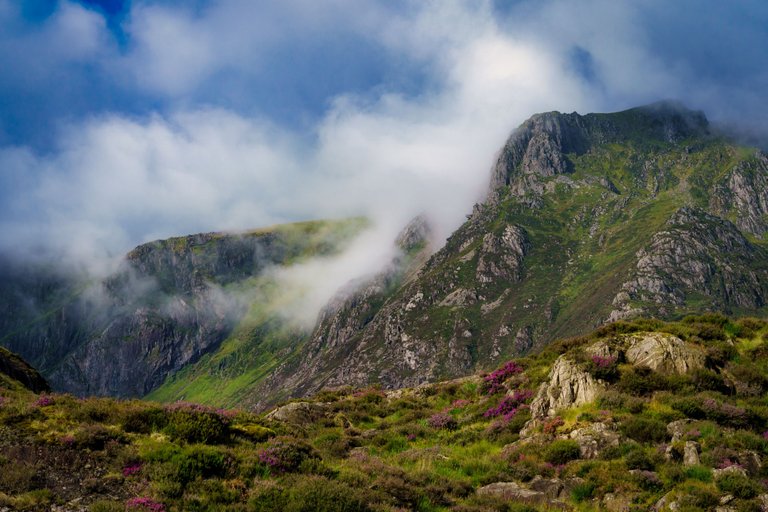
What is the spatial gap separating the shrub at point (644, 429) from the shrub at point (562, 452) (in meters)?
2.26

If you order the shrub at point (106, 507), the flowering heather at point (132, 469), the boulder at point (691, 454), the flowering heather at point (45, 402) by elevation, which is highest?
the flowering heather at point (45, 402)

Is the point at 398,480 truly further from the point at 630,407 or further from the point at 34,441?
the point at 630,407

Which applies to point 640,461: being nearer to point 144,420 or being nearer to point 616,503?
point 616,503

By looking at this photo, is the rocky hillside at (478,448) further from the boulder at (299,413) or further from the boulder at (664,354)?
the boulder at (299,413)

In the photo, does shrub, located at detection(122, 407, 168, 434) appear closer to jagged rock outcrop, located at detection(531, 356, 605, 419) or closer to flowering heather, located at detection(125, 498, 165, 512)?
flowering heather, located at detection(125, 498, 165, 512)

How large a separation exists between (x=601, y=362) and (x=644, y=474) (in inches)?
355

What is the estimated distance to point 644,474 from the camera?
17250mm

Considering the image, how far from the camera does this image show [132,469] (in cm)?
1405

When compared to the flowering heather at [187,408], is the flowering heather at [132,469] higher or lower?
lower

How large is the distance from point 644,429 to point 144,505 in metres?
18.3

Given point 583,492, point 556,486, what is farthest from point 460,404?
point 583,492

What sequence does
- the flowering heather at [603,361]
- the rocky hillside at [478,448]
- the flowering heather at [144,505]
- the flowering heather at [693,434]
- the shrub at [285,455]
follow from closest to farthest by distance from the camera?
1. the flowering heather at [144,505]
2. the rocky hillside at [478,448]
3. the shrub at [285,455]
4. the flowering heather at [693,434]
5. the flowering heather at [603,361]

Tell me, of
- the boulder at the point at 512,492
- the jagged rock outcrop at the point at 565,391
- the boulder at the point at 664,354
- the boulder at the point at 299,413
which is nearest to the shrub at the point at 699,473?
the boulder at the point at 512,492

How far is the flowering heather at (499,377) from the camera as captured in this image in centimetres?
3325
